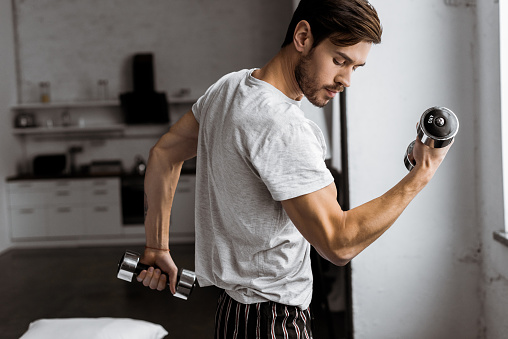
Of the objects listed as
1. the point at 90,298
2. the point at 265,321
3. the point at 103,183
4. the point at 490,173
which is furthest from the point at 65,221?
the point at 265,321

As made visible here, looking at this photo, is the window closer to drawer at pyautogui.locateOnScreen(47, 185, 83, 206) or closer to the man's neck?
the man's neck

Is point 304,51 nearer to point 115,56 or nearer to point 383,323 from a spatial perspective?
point 383,323

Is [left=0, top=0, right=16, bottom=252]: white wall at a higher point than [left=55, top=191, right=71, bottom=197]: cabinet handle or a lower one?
higher

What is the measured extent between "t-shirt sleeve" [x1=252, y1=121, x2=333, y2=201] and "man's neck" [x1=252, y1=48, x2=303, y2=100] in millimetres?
201

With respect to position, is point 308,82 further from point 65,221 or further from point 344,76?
point 65,221

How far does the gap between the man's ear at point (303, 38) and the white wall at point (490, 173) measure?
156 centimetres

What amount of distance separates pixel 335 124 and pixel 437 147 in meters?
2.63

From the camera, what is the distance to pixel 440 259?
272cm

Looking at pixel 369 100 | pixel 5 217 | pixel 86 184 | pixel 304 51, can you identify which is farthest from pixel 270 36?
pixel 304 51

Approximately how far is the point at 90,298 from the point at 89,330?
66.4 inches

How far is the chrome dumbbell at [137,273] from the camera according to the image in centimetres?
149

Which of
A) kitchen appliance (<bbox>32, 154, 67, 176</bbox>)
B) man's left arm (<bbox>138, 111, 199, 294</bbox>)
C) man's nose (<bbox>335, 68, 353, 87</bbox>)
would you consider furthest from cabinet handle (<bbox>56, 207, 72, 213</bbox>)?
man's nose (<bbox>335, 68, 353, 87</bbox>)

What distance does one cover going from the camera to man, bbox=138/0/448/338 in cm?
104

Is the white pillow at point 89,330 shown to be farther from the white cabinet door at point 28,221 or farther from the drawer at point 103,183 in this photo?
the white cabinet door at point 28,221
